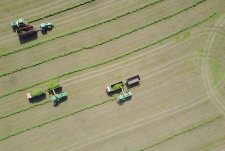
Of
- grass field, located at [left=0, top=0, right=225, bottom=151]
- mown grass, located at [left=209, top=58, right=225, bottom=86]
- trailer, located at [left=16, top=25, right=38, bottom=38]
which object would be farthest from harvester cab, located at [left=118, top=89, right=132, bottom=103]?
trailer, located at [left=16, top=25, right=38, bottom=38]

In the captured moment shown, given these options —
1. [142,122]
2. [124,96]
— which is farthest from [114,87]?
[142,122]

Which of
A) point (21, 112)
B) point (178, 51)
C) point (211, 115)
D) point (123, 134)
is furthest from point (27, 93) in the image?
point (211, 115)

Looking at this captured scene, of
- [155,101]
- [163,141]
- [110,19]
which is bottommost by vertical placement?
[163,141]

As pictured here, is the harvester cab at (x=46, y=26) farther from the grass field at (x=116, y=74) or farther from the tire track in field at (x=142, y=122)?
the tire track in field at (x=142, y=122)

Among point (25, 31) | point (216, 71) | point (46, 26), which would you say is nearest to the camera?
point (25, 31)

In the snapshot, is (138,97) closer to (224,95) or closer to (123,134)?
(123,134)

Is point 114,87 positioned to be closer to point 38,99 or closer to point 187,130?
point 38,99

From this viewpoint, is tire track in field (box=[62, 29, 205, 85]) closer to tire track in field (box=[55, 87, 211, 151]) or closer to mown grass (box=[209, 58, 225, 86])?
mown grass (box=[209, 58, 225, 86])

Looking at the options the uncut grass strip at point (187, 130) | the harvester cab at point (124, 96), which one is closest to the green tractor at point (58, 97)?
the harvester cab at point (124, 96)
